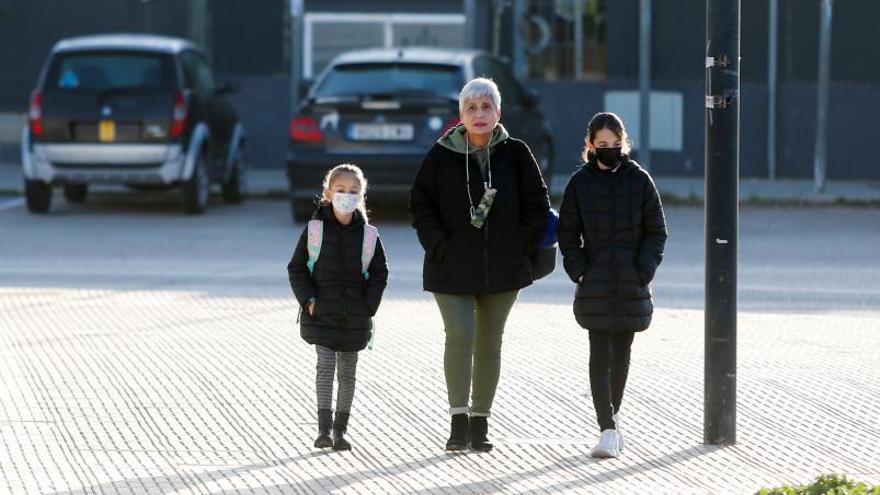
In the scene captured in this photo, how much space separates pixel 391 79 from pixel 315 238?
9.77 meters

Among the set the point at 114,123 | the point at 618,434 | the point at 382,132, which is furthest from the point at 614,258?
the point at 114,123

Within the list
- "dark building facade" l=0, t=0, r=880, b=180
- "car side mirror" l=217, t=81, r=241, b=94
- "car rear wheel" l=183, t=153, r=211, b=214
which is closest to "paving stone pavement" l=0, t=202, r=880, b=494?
"car rear wheel" l=183, t=153, r=211, b=214

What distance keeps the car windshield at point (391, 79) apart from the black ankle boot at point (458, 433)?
960 cm

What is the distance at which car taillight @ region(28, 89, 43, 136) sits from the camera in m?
17.7

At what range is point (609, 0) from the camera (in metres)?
22.2

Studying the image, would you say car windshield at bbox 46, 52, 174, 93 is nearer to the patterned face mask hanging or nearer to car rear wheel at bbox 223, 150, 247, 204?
car rear wheel at bbox 223, 150, 247, 204

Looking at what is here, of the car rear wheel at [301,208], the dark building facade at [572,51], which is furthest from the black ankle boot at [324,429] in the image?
the dark building facade at [572,51]

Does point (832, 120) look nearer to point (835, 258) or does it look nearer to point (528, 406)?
point (835, 258)

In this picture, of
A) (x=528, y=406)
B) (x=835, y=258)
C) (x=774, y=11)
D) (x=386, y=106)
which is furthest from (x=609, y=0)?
(x=528, y=406)

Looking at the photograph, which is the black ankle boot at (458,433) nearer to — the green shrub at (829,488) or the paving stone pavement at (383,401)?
the paving stone pavement at (383,401)

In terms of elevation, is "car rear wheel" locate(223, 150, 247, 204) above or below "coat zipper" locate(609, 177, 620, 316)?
below

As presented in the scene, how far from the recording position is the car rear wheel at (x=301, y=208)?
56.0ft

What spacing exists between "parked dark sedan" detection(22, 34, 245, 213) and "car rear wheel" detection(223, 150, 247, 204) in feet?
3.36

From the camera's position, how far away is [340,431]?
7441mm
